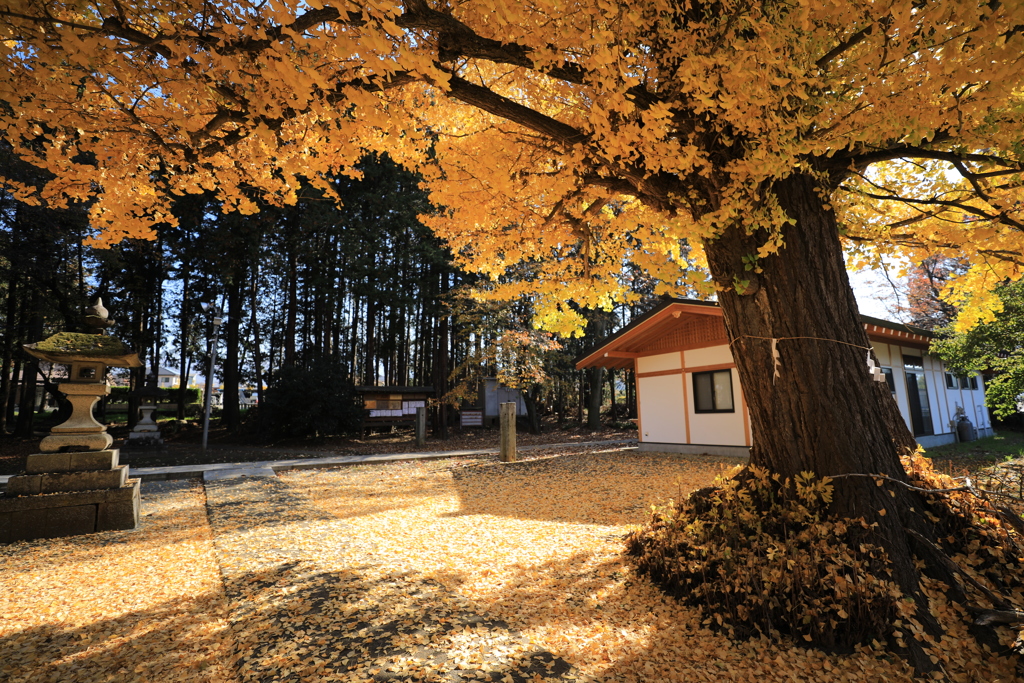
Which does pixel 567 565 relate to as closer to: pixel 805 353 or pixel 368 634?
pixel 368 634

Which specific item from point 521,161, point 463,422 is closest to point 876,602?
point 521,161

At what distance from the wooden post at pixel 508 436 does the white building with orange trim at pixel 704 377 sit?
118 inches

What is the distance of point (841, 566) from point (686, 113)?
337cm

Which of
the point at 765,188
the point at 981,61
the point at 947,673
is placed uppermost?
the point at 981,61

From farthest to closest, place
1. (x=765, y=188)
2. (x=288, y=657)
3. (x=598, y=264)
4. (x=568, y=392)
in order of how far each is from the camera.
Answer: (x=568, y=392), (x=598, y=264), (x=765, y=188), (x=288, y=657)

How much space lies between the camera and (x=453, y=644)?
8.96ft

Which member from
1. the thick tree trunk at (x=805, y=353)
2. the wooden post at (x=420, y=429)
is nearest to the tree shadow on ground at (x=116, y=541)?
the thick tree trunk at (x=805, y=353)

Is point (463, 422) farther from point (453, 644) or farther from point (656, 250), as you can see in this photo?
point (453, 644)

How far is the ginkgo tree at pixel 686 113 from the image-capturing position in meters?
3.06

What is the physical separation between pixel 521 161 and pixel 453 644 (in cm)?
428

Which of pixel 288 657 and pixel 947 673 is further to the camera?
pixel 288 657

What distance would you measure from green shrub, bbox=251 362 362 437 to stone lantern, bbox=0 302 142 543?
10.9 meters

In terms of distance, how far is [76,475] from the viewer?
5941 millimetres

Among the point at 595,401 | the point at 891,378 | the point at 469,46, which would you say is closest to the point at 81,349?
the point at 469,46
